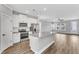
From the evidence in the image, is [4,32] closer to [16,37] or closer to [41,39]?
[16,37]

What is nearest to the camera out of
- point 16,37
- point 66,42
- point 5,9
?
point 5,9

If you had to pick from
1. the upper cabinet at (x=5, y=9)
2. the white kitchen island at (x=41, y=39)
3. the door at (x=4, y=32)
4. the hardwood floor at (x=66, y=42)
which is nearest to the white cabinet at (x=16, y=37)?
the door at (x=4, y=32)

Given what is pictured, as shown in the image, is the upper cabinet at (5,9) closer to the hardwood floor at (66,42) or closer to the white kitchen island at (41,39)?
the white kitchen island at (41,39)

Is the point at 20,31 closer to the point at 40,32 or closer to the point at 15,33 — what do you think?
the point at 15,33

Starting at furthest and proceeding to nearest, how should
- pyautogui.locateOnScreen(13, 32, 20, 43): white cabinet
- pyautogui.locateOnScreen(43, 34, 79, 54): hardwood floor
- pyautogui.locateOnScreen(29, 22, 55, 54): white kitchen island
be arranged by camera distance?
pyautogui.locateOnScreen(13, 32, 20, 43): white cabinet → pyautogui.locateOnScreen(43, 34, 79, 54): hardwood floor → pyautogui.locateOnScreen(29, 22, 55, 54): white kitchen island

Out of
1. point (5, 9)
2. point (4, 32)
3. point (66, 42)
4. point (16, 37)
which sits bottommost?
point (66, 42)

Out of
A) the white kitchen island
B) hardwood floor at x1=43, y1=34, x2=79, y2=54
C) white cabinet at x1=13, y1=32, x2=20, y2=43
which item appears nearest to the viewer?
the white kitchen island

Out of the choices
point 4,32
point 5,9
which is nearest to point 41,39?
point 4,32

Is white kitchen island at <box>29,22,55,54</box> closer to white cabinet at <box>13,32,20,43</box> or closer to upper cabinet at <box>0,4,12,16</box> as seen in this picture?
white cabinet at <box>13,32,20,43</box>

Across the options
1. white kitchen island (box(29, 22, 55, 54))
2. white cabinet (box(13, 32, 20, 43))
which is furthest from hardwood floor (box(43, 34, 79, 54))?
white cabinet (box(13, 32, 20, 43))

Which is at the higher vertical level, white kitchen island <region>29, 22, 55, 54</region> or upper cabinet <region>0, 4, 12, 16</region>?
upper cabinet <region>0, 4, 12, 16</region>

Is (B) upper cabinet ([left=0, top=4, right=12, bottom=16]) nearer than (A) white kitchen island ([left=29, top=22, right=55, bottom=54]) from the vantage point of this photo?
Yes
